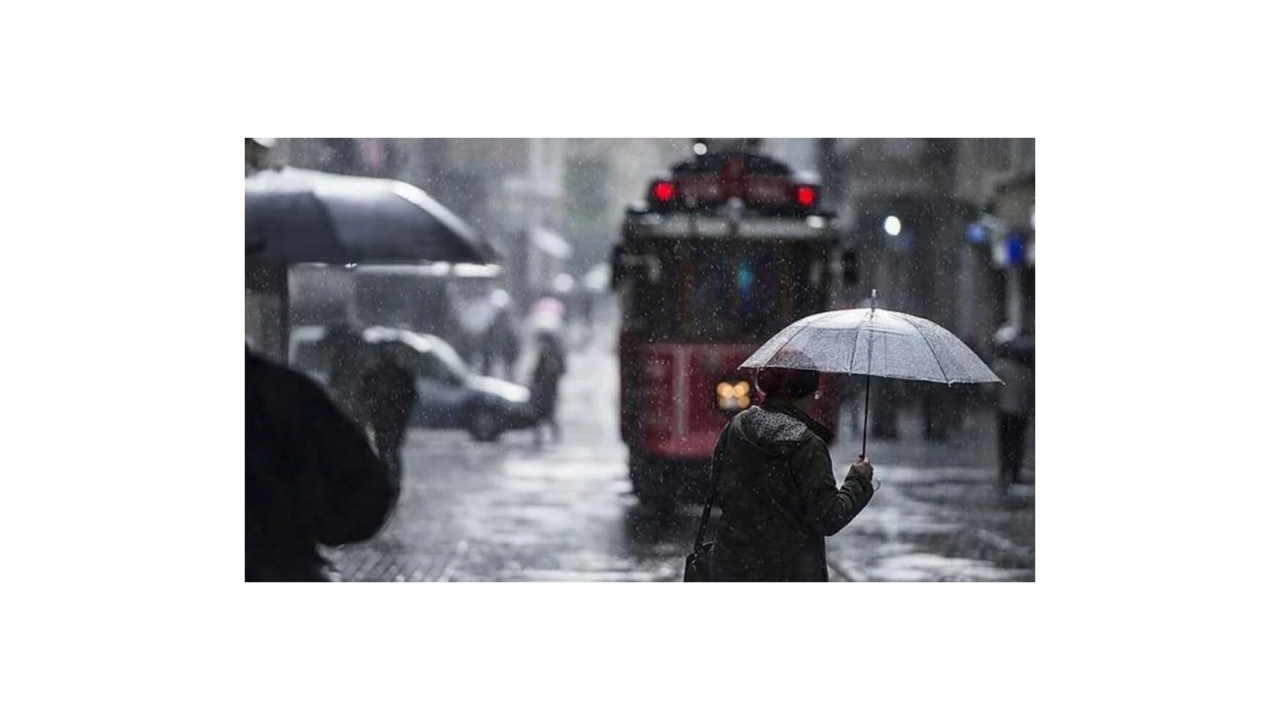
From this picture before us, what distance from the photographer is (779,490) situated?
23.3 feet

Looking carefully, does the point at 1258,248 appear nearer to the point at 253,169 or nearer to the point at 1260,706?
the point at 1260,706

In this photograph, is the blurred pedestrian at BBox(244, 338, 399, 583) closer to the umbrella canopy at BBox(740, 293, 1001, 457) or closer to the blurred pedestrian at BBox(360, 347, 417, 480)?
the umbrella canopy at BBox(740, 293, 1001, 457)

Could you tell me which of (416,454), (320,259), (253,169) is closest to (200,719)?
(320,259)

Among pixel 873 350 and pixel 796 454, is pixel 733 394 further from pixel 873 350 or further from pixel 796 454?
pixel 796 454

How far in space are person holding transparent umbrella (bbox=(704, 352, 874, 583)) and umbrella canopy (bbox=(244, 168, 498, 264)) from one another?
5150mm

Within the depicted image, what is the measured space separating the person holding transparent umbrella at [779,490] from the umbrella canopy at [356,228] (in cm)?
515

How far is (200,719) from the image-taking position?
772cm

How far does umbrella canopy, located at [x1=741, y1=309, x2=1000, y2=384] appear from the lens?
713cm

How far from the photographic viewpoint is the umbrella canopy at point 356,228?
39.9 ft

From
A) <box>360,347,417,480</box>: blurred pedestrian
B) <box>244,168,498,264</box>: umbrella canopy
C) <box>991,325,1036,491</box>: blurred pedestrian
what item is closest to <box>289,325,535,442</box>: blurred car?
<box>991,325,1036,491</box>: blurred pedestrian

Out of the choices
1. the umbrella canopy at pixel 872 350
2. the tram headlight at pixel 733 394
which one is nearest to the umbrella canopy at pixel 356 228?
the tram headlight at pixel 733 394

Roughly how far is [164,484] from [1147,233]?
3787 mm

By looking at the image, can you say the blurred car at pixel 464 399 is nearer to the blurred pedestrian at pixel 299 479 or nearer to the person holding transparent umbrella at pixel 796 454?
the blurred pedestrian at pixel 299 479
